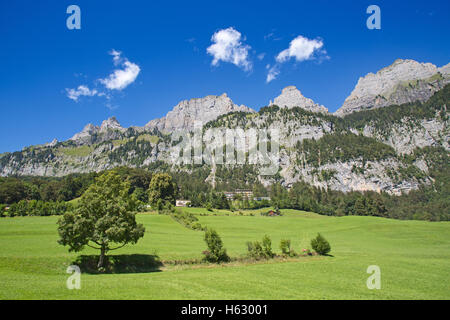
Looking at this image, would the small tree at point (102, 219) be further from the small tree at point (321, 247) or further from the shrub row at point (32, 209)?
the shrub row at point (32, 209)

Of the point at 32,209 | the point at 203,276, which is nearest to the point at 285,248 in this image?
the point at 203,276

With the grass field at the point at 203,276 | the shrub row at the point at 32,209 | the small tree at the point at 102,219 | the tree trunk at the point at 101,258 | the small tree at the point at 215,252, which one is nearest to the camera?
the grass field at the point at 203,276

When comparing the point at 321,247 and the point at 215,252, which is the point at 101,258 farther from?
the point at 321,247

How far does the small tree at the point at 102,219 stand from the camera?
104 feet

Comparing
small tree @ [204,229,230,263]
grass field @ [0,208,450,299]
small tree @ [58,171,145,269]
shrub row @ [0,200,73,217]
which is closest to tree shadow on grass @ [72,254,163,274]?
small tree @ [58,171,145,269]

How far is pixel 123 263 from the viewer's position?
35812 millimetres

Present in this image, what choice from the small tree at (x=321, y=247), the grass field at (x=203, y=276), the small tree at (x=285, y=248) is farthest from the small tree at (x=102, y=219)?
the small tree at (x=321, y=247)

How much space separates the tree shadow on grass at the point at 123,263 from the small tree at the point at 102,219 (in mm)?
1115

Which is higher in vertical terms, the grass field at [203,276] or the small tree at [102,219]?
the small tree at [102,219]

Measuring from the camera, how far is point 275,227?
295ft

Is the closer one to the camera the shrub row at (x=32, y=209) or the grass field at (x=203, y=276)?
the grass field at (x=203, y=276)

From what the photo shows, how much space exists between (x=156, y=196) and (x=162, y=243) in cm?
6765

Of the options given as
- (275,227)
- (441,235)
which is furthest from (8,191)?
(441,235)
